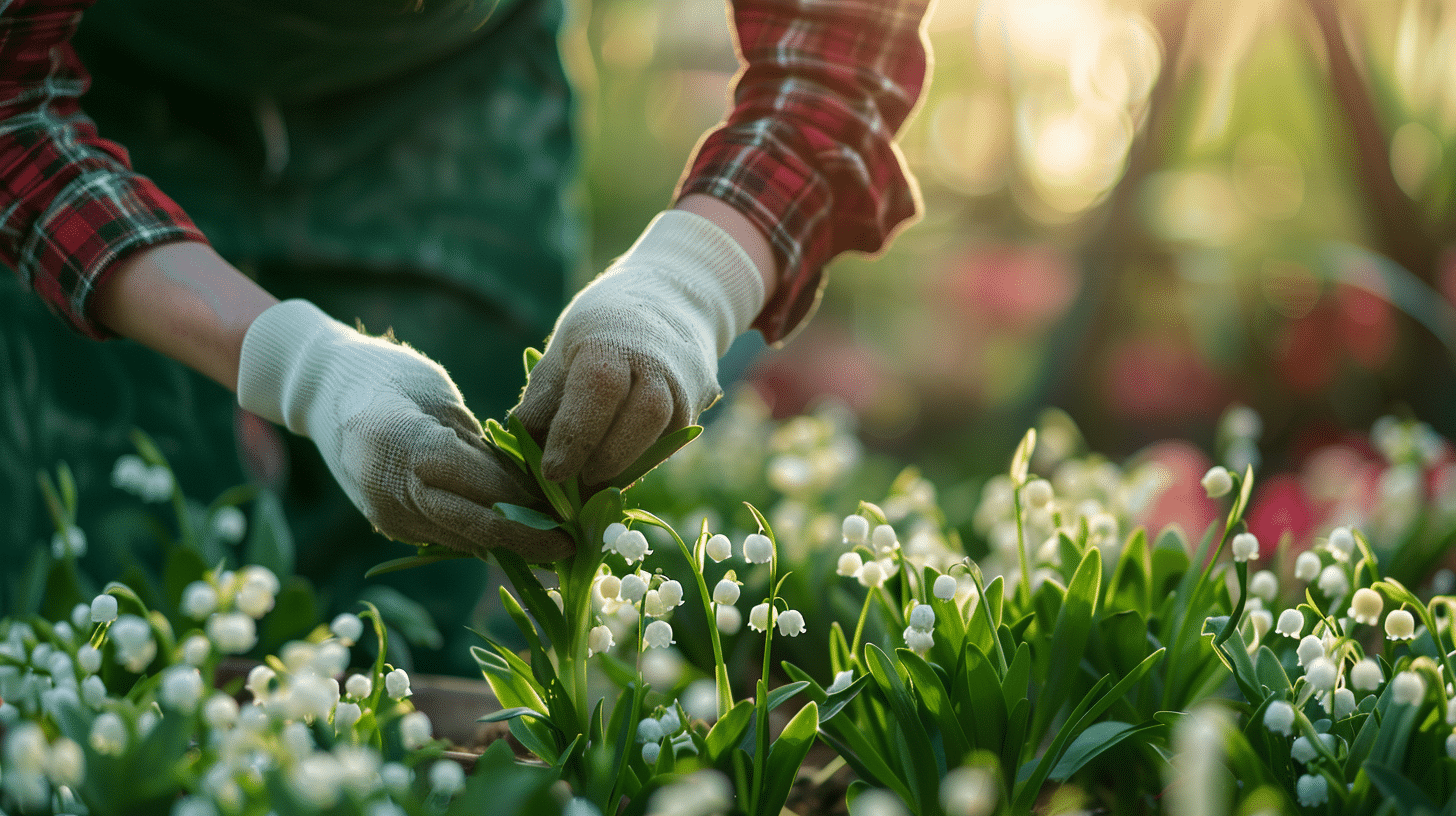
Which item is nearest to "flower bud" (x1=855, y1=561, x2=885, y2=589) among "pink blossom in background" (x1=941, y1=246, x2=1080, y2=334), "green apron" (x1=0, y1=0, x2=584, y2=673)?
"green apron" (x1=0, y1=0, x2=584, y2=673)

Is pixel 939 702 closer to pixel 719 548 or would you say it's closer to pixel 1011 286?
pixel 719 548

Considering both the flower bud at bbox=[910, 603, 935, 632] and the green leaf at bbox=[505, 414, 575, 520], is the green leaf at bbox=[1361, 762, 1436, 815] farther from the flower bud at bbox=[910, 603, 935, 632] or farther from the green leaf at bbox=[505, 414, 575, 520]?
the green leaf at bbox=[505, 414, 575, 520]

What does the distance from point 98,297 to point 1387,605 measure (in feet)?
4.30

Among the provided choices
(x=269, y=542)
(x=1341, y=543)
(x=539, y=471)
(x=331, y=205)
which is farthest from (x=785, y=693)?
(x=331, y=205)

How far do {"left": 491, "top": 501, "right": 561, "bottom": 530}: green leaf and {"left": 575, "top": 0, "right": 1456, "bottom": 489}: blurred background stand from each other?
191cm

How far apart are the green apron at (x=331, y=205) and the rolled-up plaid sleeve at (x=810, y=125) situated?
39 centimetres

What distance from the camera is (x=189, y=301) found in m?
0.92

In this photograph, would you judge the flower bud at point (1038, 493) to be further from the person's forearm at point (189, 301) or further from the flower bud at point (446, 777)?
the person's forearm at point (189, 301)

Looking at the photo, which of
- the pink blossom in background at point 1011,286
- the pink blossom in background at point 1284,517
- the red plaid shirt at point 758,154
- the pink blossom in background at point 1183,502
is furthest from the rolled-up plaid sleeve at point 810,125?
the pink blossom in background at point 1011,286

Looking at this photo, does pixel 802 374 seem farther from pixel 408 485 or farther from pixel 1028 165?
pixel 408 485

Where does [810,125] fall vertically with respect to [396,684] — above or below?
above

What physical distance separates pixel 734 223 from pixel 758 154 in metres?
0.08

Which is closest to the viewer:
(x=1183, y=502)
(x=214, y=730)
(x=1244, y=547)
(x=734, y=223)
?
(x=214, y=730)

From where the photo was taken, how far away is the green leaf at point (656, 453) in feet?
2.69
